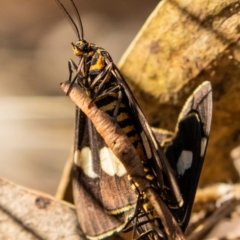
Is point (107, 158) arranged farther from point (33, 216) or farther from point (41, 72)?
point (41, 72)

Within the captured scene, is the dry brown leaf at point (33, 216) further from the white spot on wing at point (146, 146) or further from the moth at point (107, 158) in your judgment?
the white spot on wing at point (146, 146)

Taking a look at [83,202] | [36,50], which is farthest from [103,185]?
[36,50]

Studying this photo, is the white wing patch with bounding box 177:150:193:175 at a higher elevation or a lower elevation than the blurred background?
lower

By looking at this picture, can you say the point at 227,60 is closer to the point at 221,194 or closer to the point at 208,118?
the point at 208,118

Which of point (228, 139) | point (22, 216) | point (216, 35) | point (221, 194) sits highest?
point (216, 35)

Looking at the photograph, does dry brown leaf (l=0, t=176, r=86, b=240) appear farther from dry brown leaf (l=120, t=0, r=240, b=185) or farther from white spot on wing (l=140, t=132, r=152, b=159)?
dry brown leaf (l=120, t=0, r=240, b=185)

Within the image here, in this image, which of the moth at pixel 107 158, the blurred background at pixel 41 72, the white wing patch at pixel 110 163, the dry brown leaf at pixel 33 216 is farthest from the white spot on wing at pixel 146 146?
the blurred background at pixel 41 72

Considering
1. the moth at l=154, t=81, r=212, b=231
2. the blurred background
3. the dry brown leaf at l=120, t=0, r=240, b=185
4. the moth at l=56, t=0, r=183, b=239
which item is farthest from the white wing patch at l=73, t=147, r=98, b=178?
the blurred background
